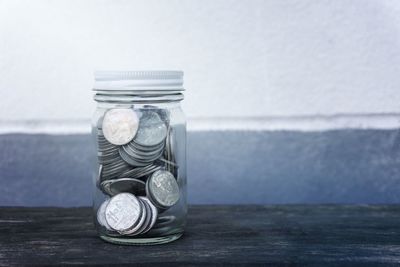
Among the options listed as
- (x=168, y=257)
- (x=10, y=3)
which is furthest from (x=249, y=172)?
(x=10, y=3)

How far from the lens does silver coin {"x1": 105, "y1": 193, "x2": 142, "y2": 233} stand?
2.95 feet

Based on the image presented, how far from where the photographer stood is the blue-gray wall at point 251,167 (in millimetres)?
1300

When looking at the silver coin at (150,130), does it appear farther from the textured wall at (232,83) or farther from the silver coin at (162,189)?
the textured wall at (232,83)

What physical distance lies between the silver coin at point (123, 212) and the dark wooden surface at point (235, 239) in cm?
3

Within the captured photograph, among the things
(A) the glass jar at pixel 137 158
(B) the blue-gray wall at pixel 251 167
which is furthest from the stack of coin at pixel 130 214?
(B) the blue-gray wall at pixel 251 167

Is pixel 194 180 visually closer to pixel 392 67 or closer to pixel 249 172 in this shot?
pixel 249 172

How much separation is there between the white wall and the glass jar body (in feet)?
1.10

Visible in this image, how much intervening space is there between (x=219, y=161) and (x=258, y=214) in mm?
196

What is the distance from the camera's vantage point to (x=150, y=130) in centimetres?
93

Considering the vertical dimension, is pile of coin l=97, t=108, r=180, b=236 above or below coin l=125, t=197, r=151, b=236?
above

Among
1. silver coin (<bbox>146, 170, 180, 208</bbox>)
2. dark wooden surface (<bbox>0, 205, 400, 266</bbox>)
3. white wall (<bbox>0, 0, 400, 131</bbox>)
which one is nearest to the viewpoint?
dark wooden surface (<bbox>0, 205, 400, 266</bbox>)

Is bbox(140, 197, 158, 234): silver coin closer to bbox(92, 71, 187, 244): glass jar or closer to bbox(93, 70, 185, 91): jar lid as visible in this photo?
bbox(92, 71, 187, 244): glass jar

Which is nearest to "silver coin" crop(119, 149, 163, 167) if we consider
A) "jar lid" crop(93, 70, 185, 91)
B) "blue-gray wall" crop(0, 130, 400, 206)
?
"jar lid" crop(93, 70, 185, 91)

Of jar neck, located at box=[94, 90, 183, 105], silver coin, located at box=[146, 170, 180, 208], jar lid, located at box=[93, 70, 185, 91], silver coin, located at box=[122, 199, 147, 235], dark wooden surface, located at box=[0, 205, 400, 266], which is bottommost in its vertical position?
dark wooden surface, located at box=[0, 205, 400, 266]
